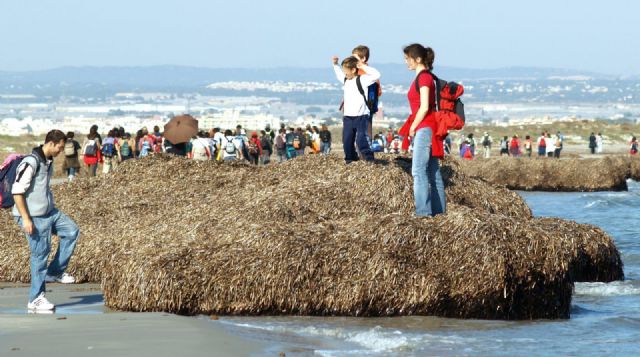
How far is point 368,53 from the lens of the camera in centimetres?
1555

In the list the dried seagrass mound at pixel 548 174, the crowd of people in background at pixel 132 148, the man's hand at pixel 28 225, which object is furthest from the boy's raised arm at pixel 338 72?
the dried seagrass mound at pixel 548 174

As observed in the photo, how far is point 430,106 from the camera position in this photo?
12633mm

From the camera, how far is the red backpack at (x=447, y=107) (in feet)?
41.4

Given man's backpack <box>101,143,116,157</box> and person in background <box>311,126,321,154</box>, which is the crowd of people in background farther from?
person in background <box>311,126,321,154</box>

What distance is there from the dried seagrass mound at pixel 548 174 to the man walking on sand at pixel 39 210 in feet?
106

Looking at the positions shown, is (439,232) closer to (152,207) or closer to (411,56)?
(411,56)

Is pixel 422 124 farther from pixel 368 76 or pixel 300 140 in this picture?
pixel 300 140

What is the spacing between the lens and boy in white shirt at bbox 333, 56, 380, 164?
15.3 metres

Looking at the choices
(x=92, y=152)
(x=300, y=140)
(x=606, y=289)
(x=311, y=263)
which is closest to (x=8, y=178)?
(x=311, y=263)

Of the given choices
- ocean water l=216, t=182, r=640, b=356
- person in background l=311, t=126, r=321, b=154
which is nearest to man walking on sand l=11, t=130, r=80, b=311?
ocean water l=216, t=182, r=640, b=356

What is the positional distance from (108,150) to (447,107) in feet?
64.0

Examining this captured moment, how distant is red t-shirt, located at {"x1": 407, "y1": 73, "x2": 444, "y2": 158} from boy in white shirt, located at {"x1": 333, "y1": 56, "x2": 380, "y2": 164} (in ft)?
8.42

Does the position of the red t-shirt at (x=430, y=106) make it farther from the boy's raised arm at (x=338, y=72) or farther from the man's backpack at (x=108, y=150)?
the man's backpack at (x=108, y=150)

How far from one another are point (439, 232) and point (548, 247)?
111cm
